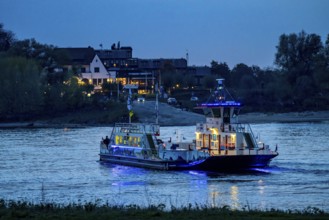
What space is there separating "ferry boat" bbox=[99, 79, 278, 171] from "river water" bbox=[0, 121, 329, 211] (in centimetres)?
94

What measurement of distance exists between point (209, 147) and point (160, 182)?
31.5 feet

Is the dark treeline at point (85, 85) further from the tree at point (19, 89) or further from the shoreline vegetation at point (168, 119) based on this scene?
the shoreline vegetation at point (168, 119)

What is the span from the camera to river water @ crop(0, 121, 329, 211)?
3831 centimetres

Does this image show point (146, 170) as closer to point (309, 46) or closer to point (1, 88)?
point (1, 88)

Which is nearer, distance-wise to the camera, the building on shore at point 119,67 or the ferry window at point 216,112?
the ferry window at point 216,112

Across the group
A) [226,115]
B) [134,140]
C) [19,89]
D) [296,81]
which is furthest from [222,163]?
[296,81]

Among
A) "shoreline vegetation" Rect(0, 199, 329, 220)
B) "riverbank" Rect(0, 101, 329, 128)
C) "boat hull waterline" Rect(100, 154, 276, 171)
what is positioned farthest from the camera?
"riverbank" Rect(0, 101, 329, 128)

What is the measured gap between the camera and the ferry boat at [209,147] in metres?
52.1

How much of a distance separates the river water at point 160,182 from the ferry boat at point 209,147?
943 millimetres

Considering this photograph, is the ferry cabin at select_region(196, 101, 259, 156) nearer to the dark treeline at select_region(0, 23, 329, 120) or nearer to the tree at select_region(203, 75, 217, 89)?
the dark treeline at select_region(0, 23, 329, 120)

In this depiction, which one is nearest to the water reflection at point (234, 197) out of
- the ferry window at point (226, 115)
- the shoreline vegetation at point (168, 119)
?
the ferry window at point (226, 115)

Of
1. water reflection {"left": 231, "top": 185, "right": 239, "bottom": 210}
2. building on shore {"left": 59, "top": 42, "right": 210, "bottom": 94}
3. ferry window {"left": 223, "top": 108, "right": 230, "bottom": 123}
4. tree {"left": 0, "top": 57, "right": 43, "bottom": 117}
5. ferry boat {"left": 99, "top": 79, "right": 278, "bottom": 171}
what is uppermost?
building on shore {"left": 59, "top": 42, "right": 210, "bottom": 94}

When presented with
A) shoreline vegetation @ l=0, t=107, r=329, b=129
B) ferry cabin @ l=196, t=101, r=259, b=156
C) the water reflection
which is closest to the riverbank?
shoreline vegetation @ l=0, t=107, r=329, b=129

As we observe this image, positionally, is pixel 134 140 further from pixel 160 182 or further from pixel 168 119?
pixel 168 119
